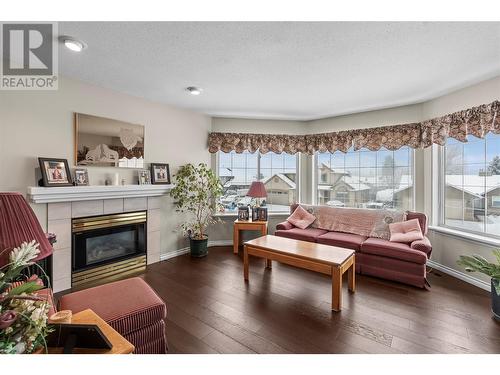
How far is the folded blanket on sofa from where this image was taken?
11.1 feet

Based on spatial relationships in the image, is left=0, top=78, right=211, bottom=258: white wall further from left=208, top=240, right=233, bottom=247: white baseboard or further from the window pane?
the window pane

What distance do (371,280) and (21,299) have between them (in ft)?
10.6

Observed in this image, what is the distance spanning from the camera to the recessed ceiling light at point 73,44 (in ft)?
6.09

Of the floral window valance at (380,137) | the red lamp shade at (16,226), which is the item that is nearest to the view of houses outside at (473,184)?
the floral window valance at (380,137)

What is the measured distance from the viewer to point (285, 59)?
Result: 2191 millimetres

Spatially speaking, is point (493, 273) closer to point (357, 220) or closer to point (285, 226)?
point (357, 220)

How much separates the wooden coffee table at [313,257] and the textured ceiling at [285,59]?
1.99 m

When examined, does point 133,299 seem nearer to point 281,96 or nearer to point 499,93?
point 281,96

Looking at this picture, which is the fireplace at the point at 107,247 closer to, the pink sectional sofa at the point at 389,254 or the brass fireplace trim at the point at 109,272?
the brass fireplace trim at the point at 109,272

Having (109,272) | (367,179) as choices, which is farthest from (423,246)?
(109,272)

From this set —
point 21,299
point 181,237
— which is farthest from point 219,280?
point 21,299

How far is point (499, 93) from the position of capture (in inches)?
100

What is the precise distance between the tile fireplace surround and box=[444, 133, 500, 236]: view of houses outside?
14.2 ft

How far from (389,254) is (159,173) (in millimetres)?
3393
